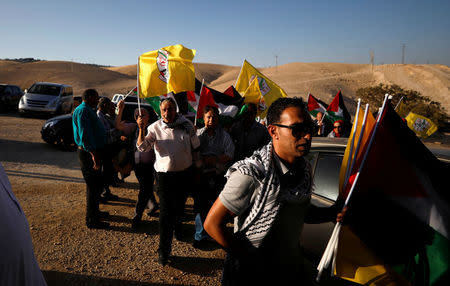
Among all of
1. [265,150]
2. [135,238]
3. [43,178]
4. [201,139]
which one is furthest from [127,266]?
[43,178]

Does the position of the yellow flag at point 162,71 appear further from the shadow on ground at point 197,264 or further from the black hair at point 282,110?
the black hair at point 282,110

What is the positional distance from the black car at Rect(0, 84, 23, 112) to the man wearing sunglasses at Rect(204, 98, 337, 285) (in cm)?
2238

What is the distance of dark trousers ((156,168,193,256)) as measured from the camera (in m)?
3.64

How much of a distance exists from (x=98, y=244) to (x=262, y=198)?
138 inches

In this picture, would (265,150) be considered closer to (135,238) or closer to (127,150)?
(135,238)

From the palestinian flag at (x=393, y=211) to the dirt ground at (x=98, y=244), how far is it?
7.03 ft

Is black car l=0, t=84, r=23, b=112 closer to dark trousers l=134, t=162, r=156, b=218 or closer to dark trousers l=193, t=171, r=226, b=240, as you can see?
dark trousers l=134, t=162, r=156, b=218

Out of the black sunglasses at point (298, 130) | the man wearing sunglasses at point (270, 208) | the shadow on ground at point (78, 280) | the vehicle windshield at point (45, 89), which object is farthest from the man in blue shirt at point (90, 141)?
the vehicle windshield at point (45, 89)

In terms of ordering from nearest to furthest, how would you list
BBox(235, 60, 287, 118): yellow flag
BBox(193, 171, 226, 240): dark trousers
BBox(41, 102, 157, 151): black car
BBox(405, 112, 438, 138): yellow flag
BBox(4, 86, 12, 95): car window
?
BBox(193, 171, 226, 240): dark trousers
BBox(235, 60, 287, 118): yellow flag
BBox(405, 112, 438, 138): yellow flag
BBox(41, 102, 157, 151): black car
BBox(4, 86, 12, 95): car window

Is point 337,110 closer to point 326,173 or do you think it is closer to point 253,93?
point 253,93

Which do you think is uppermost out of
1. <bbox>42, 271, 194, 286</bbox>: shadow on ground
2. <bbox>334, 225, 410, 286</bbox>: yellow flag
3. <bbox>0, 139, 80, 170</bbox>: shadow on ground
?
<bbox>334, 225, 410, 286</bbox>: yellow flag

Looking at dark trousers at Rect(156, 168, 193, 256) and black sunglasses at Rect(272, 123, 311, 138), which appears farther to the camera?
dark trousers at Rect(156, 168, 193, 256)

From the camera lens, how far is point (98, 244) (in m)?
4.26

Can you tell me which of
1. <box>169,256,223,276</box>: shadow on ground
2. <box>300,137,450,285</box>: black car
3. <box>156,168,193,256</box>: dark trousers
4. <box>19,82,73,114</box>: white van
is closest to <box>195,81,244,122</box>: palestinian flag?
<box>156,168,193,256</box>: dark trousers
